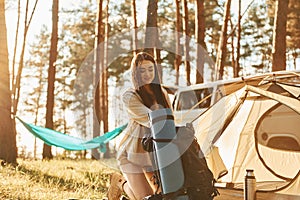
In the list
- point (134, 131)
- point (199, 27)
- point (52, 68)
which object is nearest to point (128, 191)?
point (134, 131)

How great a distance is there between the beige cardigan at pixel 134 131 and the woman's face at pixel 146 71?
11 cm

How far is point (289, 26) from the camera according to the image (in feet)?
54.9

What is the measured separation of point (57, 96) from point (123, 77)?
787cm

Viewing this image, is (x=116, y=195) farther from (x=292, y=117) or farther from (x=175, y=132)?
(x=292, y=117)

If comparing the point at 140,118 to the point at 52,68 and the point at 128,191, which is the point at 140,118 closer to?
the point at 128,191

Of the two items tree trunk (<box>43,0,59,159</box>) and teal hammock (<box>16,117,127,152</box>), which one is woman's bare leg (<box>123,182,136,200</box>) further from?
tree trunk (<box>43,0,59,159</box>)

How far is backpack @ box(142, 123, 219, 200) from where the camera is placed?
279 centimetres

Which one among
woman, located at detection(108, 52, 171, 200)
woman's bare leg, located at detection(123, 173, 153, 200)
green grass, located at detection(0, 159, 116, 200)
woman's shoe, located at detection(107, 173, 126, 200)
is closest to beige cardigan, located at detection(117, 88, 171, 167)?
woman, located at detection(108, 52, 171, 200)

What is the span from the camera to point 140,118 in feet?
10.1

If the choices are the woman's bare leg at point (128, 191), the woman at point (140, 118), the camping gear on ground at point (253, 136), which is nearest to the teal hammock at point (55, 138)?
the camping gear on ground at point (253, 136)

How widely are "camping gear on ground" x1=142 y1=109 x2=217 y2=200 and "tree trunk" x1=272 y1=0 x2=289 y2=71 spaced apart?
14.9 feet

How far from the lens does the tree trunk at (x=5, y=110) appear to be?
23.2 ft

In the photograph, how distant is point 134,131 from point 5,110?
4.43 meters

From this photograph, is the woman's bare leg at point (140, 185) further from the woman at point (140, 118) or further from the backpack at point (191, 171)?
the backpack at point (191, 171)
